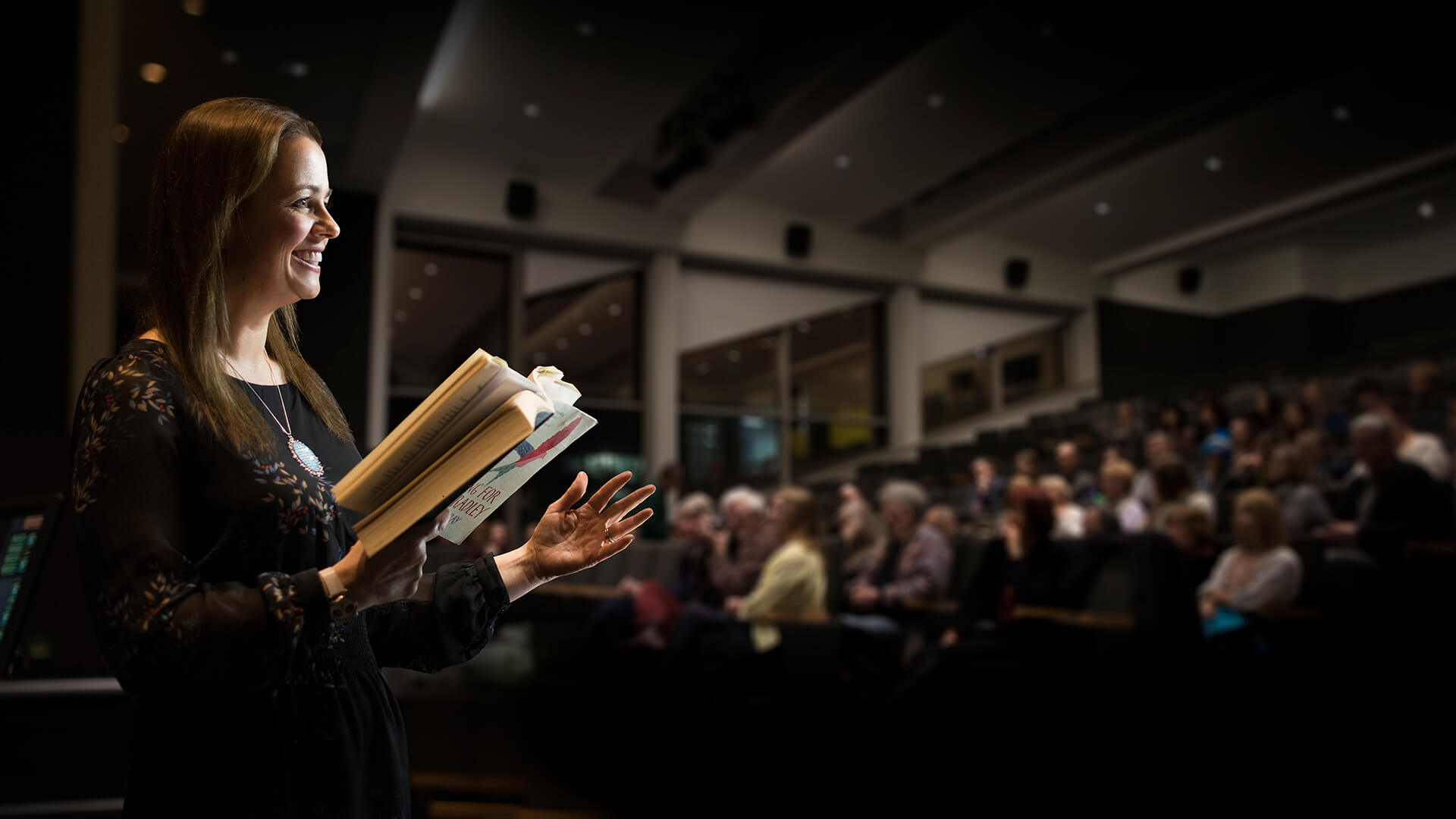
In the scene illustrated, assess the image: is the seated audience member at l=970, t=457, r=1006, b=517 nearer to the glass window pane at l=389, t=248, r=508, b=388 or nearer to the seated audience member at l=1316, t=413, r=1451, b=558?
the seated audience member at l=1316, t=413, r=1451, b=558

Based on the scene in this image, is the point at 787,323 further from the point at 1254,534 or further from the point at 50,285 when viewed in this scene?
the point at 50,285

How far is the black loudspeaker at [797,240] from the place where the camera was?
35.1ft

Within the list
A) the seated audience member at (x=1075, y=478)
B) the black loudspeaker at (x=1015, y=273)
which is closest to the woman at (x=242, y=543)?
the seated audience member at (x=1075, y=478)

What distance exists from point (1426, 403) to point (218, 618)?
7265mm

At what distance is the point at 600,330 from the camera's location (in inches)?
400

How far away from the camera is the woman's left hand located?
0.90m

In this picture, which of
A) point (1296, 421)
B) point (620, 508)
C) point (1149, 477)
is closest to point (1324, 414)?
point (1296, 421)

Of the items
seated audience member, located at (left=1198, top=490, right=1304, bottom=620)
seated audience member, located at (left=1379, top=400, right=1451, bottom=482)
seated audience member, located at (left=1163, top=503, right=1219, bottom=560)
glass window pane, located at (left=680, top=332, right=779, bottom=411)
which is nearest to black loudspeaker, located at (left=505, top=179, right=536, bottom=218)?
glass window pane, located at (left=680, top=332, right=779, bottom=411)

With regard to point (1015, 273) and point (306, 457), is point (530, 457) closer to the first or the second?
point (306, 457)

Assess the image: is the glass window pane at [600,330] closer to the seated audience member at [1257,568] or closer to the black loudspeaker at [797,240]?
the black loudspeaker at [797,240]

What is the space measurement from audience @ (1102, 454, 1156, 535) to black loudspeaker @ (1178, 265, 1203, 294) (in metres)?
9.51

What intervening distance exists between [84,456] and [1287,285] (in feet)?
48.9

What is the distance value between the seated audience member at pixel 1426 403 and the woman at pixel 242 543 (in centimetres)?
654

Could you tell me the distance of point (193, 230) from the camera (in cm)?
80
